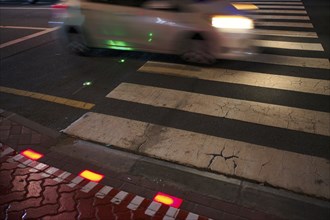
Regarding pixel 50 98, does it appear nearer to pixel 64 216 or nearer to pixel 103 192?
pixel 103 192

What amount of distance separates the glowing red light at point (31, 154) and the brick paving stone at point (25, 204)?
3.02 ft

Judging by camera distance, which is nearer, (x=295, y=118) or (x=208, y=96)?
(x=295, y=118)

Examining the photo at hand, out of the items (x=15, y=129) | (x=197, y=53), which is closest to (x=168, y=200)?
(x=15, y=129)

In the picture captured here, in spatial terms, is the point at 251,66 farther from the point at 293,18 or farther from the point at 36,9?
the point at 36,9

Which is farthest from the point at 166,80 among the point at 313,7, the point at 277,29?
the point at 313,7

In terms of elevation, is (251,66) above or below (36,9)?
below

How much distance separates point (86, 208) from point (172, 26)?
14.8ft

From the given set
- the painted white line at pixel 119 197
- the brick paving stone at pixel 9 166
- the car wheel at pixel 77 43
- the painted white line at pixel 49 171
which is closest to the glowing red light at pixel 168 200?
the painted white line at pixel 119 197

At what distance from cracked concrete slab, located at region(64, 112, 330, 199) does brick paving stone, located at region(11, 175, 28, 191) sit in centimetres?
114

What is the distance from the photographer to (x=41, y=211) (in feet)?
12.2

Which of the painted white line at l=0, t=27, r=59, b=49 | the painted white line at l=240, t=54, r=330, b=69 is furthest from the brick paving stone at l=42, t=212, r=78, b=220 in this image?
the painted white line at l=0, t=27, r=59, b=49

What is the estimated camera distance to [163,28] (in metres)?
6.80

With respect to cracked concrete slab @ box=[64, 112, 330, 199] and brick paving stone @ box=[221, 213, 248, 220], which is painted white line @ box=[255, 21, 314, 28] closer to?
cracked concrete slab @ box=[64, 112, 330, 199]

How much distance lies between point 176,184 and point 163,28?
4.01 metres
